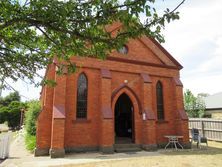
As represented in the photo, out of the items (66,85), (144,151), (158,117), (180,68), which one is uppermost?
(180,68)

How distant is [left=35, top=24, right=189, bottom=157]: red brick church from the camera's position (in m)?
14.0

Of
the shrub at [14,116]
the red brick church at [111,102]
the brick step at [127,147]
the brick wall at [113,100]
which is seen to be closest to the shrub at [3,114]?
the shrub at [14,116]

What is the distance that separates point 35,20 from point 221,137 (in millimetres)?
21292

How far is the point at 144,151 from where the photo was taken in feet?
A: 50.5

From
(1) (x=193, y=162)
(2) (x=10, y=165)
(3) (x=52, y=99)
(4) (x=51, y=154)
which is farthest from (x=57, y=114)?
(1) (x=193, y=162)

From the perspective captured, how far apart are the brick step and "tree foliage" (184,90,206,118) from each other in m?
19.7

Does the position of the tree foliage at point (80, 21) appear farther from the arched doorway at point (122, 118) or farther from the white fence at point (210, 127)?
the white fence at point (210, 127)

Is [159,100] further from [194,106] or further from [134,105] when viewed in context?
[194,106]

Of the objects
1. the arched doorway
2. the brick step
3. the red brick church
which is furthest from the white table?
the arched doorway

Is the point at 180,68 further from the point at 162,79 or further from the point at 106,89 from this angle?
the point at 106,89

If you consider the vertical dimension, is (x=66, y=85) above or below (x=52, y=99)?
above

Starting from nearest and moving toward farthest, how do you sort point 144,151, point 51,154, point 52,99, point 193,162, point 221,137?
point 193,162 → point 51,154 → point 52,99 → point 144,151 → point 221,137

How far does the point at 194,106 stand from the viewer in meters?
35.6

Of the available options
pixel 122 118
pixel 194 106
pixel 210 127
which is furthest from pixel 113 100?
pixel 194 106
